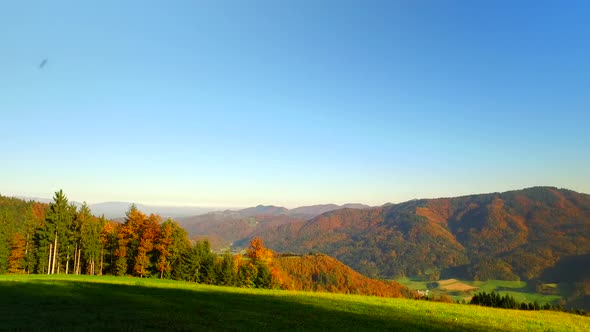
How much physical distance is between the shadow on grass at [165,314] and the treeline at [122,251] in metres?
42.6

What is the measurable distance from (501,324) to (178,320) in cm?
2368

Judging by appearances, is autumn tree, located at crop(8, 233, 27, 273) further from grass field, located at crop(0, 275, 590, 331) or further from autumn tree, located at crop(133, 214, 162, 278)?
grass field, located at crop(0, 275, 590, 331)

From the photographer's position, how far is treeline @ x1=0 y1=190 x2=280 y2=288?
244ft

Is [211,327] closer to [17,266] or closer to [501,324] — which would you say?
[501,324]

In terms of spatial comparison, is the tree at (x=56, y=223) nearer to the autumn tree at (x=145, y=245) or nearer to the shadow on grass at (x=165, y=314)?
the autumn tree at (x=145, y=245)

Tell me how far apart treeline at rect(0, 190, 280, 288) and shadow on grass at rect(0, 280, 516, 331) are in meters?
42.6

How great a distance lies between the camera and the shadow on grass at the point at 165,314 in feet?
62.6

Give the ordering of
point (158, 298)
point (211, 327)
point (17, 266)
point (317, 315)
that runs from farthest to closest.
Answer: point (17, 266)
point (158, 298)
point (317, 315)
point (211, 327)

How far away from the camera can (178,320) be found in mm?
20766

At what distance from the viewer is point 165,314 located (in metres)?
22.5

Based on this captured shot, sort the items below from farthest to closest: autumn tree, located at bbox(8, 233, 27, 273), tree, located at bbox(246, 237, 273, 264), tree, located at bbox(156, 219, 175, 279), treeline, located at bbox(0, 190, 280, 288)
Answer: autumn tree, located at bbox(8, 233, 27, 273), tree, located at bbox(246, 237, 273, 264), treeline, located at bbox(0, 190, 280, 288), tree, located at bbox(156, 219, 175, 279)

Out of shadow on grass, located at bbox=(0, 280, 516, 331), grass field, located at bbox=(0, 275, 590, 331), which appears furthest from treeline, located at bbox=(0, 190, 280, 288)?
shadow on grass, located at bbox=(0, 280, 516, 331)

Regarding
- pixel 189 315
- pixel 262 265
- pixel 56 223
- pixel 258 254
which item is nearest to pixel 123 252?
pixel 56 223

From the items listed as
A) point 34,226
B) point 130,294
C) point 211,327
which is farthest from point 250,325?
point 34,226
